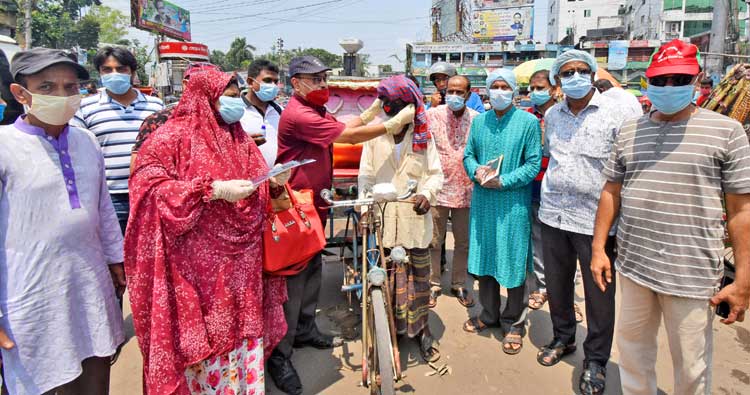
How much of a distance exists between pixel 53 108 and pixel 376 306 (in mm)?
1750

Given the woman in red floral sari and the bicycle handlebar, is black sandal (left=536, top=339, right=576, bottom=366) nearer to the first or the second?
the bicycle handlebar

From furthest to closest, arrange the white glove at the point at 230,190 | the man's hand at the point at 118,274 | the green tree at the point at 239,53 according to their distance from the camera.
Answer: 1. the green tree at the point at 239,53
2. the man's hand at the point at 118,274
3. the white glove at the point at 230,190

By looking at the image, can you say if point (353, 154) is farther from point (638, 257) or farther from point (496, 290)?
point (638, 257)

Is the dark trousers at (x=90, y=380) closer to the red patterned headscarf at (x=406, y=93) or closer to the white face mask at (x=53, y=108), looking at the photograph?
the white face mask at (x=53, y=108)

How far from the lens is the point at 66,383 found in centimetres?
Result: 194

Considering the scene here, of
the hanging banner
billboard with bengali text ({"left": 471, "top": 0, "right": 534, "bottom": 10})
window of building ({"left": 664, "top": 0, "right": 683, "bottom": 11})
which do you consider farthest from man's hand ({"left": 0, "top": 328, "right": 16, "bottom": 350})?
window of building ({"left": 664, "top": 0, "right": 683, "bottom": 11})

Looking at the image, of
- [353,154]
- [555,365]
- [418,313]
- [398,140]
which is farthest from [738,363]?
[353,154]

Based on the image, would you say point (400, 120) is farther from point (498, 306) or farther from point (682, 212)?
point (498, 306)

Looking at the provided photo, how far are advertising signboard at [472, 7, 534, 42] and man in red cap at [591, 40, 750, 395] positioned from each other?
50493 millimetres

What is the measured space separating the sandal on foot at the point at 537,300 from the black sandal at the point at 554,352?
81 centimetres

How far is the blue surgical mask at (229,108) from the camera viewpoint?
6.97ft

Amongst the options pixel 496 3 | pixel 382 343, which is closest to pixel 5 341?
pixel 382 343

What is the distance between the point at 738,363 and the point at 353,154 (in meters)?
3.45

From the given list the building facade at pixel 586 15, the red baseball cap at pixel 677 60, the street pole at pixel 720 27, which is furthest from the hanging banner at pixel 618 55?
the red baseball cap at pixel 677 60
